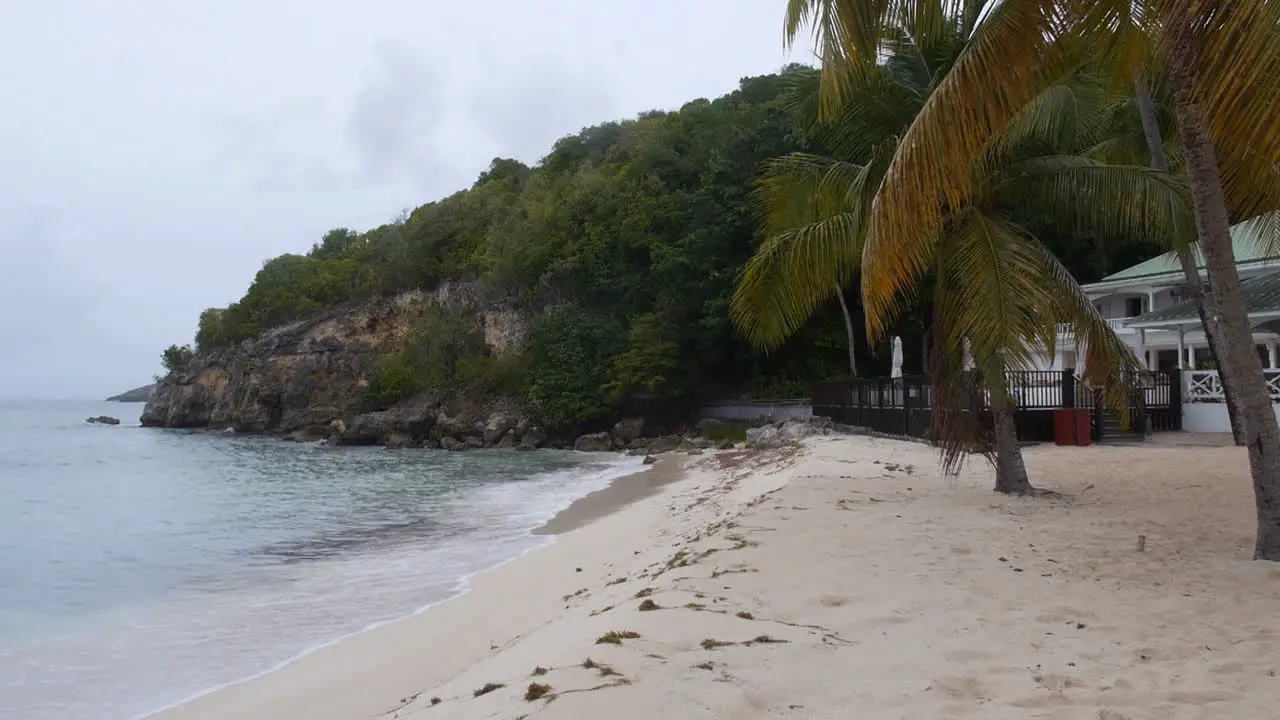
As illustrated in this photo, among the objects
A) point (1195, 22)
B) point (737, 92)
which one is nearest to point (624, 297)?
point (737, 92)

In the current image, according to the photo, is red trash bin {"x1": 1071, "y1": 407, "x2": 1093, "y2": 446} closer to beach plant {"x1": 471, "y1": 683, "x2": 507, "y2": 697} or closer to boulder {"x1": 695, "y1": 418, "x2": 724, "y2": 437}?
beach plant {"x1": 471, "y1": 683, "x2": 507, "y2": 697}

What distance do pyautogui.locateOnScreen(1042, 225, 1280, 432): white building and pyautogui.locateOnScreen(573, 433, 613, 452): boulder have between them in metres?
18.5

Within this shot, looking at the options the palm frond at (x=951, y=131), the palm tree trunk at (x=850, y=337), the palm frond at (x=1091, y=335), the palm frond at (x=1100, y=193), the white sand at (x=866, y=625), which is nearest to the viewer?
the white sand at (x=866, y=625)

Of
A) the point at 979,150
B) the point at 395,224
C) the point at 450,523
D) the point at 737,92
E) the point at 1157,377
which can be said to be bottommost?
the point at 450,523

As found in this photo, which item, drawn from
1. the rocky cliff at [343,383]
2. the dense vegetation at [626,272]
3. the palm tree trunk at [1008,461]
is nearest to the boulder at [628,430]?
the dense vegetation at [626,272]

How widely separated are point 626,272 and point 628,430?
28.2 feet

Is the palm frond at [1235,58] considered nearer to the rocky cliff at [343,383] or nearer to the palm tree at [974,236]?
the palm tree at [974,236]

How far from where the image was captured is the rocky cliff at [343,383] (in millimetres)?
45500

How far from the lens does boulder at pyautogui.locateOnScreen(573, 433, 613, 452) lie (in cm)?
3812

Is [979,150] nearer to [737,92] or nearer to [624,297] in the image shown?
[624,297]

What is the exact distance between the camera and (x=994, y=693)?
3719 millimetres

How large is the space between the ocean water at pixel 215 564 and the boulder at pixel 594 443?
396 inches

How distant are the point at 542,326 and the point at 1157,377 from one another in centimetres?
2919

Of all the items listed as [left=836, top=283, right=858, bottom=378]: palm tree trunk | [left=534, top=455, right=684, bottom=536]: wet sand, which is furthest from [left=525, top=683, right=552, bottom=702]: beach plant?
[left=836, top=283, right=858, bottom=378]: palm tree trunk
